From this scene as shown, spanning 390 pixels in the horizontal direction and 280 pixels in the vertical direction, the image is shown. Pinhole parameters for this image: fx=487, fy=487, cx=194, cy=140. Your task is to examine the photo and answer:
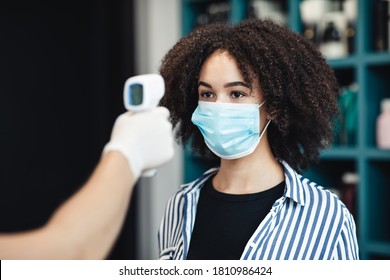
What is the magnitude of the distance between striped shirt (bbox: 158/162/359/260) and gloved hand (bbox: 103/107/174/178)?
0.41 metres

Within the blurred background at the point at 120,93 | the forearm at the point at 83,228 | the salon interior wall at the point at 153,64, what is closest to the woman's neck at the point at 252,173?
the forearm at the point at 83,228

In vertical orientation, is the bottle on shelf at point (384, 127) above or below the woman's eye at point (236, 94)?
below

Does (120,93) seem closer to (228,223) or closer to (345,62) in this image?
(345,62)

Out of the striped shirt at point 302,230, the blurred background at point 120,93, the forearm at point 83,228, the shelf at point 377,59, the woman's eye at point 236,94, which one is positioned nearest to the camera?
the forearm at point 83,228

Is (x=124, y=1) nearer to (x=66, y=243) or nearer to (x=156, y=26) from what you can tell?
(x=156, y=26)

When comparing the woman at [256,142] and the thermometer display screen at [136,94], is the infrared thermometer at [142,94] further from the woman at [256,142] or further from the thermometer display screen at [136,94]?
the woman at [256,142]

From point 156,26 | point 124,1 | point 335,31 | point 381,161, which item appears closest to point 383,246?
point 381,161

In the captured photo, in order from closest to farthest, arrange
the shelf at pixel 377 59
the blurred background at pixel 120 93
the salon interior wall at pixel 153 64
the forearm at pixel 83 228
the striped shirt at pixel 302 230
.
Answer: the forearm at pixel 83 228 < the striped shirt at pixel 302 230 < the shelf at pixel 377 59 < the blurred background at pixel 120 93 < the salon interior wall at pixel 153 64

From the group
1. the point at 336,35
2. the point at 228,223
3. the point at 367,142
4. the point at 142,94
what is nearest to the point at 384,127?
the point at 367,142

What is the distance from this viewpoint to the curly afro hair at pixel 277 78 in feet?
4.17

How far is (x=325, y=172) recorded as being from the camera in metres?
2.54

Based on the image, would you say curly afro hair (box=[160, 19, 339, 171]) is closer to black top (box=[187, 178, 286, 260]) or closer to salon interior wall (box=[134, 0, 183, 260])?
black top (box=[187, 178, 286, 260])

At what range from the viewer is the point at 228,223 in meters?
1.27

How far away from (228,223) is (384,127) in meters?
1.23
